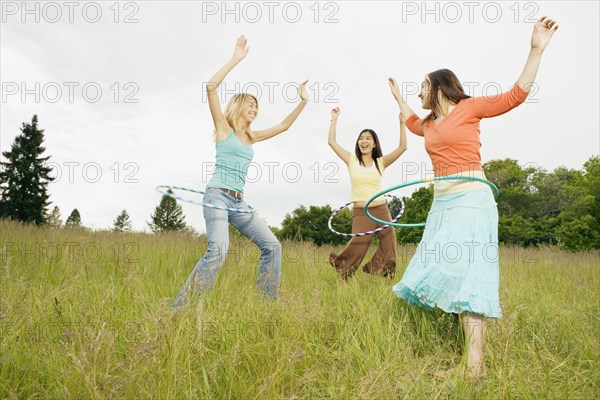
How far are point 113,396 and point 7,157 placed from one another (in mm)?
61173

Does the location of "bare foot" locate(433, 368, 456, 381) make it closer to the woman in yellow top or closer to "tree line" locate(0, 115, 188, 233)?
the woman in yellow top

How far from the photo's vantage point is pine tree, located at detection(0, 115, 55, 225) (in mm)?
47062

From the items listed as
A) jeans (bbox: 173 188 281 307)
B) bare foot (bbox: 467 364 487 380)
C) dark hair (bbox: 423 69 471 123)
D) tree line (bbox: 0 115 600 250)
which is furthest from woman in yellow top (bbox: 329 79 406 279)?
tree line (bbox: 0 115 600 250)

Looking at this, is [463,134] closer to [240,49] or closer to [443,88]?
[443,88]

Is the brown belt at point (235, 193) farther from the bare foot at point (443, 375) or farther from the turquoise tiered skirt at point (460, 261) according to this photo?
the bare foot at point (443, 375)

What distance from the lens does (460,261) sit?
323 cm

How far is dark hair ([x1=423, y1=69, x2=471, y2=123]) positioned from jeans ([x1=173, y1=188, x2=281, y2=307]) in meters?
2.11

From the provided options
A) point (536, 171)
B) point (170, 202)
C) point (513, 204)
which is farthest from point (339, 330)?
point (170, 202)

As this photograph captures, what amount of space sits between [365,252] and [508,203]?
1928 inches

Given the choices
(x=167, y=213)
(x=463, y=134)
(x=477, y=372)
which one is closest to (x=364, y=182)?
(x=463, y=134)

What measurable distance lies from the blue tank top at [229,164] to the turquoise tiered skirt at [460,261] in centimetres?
208

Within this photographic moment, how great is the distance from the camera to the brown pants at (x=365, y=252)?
6.36 metres

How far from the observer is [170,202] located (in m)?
76.4

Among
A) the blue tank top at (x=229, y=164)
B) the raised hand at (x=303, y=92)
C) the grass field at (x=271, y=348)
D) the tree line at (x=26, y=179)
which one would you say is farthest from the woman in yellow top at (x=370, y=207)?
the tree line at (x=26, y=179)
